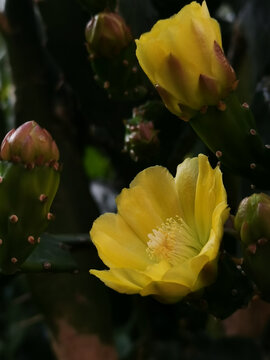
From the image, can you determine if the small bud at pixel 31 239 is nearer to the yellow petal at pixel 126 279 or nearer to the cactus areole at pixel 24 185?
→ the cactus areole at pixel 24 185

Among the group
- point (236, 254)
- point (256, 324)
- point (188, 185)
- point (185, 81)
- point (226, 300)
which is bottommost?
point (256, 324)

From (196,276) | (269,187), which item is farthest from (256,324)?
(196,276)

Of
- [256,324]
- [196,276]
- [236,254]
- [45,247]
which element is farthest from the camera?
[256,324]

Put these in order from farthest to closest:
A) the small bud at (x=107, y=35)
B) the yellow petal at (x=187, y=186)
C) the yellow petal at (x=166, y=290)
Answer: the small bud at (x=107, y=35), the yellow petal at (x=187, y=186), the yellow petal at (x=166, y=290)

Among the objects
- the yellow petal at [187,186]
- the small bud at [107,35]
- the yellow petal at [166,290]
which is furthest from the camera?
the small bud at [107,35]

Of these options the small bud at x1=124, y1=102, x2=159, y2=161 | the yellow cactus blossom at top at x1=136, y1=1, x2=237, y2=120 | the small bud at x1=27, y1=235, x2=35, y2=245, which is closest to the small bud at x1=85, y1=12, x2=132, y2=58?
the small bud at x1=124, y1=102, x2=159, y2=161

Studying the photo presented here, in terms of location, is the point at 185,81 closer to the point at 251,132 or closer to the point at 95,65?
the point at 251,132

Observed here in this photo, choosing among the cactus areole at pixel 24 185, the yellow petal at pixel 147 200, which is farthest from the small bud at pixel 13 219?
the yellow petal at pixel 147 200
